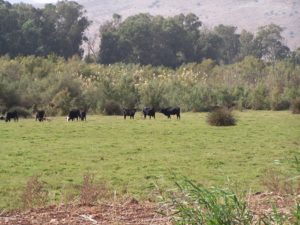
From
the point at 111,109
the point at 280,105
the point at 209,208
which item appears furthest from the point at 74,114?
the point at 209,208

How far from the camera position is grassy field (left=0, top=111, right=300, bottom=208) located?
634 inches

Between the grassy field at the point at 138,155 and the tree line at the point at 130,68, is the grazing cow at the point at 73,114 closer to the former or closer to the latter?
the tree line at the point at 130,68

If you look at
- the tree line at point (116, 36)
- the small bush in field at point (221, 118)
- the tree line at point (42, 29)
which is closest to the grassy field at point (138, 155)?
the small bush in field at point (221, 118)

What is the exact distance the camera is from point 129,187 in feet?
50.1

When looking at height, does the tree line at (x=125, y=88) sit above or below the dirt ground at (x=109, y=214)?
above

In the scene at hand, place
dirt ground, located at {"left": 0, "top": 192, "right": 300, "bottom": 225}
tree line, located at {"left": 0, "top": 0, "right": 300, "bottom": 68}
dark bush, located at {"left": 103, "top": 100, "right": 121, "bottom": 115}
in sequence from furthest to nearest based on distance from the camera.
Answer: tree line, located at {"left": 0, "top": 0, "right": 300, "bottom": 68}
dark bush, located at {"left": 103, "top": 100, "right": 121, "bottom": 115}
dirt ground, located at {"left": 0, "top": 192, "right": 300, "bottom": 225}

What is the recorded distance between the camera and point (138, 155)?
2266cm

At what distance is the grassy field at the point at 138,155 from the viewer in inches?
634

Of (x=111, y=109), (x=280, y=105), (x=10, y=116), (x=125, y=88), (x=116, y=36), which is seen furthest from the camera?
(x=116, y=36)

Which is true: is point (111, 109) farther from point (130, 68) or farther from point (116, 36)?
point (116, 36)

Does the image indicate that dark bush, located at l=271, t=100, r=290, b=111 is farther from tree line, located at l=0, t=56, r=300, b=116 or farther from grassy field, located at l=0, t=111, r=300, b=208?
grassy field, located at l=0, t=111, r=300, b=208

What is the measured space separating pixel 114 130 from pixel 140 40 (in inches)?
2701

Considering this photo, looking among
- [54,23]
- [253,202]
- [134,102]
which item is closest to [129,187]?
[253,202]

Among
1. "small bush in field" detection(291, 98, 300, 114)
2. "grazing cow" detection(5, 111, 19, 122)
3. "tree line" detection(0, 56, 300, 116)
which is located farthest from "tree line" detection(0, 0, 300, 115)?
"small bush in field" detection(291, 98, 300, 114)
